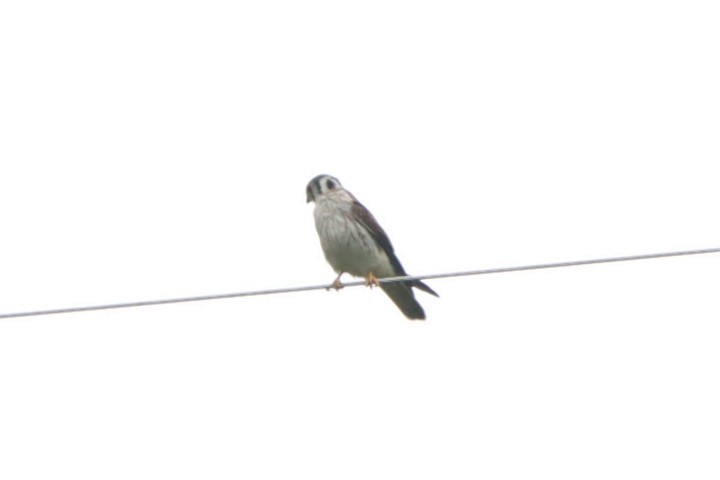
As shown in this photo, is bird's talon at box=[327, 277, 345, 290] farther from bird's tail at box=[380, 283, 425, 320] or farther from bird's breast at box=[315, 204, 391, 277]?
bird's tail at box=[380, 283, 425, 320]

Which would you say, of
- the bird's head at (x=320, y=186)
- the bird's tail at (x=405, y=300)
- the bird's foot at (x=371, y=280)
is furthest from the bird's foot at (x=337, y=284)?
the bird's head at (x=320, y=186)

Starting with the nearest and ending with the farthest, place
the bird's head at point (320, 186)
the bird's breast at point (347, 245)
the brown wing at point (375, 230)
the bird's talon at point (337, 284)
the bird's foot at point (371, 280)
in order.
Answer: the bird's talon at point (337, 284), the bird's foot at point (371, 280), the bird's breast at point (347, 245), the brown wing at point (375, 230), the bird's head at point (320, 186)

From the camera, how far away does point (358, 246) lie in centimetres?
1198

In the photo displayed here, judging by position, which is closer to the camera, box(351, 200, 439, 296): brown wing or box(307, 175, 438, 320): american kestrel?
box(307, 175, 438, 320): american kestrel

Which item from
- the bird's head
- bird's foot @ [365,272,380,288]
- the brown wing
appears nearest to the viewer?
bird's foot @ [365,272,380,288]

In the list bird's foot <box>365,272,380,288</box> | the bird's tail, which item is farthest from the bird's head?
the bird's tail

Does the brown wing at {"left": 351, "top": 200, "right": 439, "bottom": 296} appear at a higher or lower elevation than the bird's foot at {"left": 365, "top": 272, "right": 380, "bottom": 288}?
higher

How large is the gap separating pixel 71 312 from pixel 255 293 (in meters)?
0.95

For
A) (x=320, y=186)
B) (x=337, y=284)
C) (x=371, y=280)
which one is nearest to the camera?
(x=337, y=284)

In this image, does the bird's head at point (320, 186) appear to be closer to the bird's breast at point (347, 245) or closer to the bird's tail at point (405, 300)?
the bird's breast at point (347, 245)

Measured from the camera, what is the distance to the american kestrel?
472 inches

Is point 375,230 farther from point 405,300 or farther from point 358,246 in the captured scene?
point 405,300

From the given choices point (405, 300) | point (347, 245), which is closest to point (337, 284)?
point (347, 245)

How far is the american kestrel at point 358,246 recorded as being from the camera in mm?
11977
